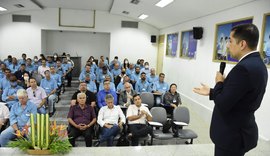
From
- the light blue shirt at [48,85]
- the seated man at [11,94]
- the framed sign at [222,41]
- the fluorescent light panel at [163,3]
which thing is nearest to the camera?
the seated man at [11,94]

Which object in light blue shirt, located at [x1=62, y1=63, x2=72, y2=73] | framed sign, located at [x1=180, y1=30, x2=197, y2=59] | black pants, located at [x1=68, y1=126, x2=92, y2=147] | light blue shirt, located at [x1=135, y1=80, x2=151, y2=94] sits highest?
framed sign, located at [x1=180, y1=30, x2=197, y2=59]

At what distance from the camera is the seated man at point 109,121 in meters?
3.67

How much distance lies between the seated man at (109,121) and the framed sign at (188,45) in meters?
3.93

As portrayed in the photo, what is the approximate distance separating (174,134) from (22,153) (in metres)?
2.24

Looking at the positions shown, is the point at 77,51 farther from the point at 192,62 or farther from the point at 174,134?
the point at 174,134

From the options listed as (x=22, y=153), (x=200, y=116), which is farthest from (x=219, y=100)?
(x=200, y=116)

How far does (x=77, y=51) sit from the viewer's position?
37.2ft

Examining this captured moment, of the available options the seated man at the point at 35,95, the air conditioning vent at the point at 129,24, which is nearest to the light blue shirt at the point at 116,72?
the seated man at the point at 35,95

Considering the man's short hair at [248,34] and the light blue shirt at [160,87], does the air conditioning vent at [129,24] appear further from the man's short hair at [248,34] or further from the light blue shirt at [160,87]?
the man's short hair at [248,34]

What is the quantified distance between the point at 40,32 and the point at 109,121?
8.02 metres

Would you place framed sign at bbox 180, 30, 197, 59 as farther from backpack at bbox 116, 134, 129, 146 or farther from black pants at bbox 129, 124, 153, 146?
backpack at bbox 116, 134, 129, 146

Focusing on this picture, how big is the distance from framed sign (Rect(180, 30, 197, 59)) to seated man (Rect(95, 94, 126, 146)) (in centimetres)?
393

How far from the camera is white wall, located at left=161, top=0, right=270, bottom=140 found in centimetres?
400

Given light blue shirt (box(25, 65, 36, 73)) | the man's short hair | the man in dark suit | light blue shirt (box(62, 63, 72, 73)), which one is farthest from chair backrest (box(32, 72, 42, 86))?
the man's short hair
